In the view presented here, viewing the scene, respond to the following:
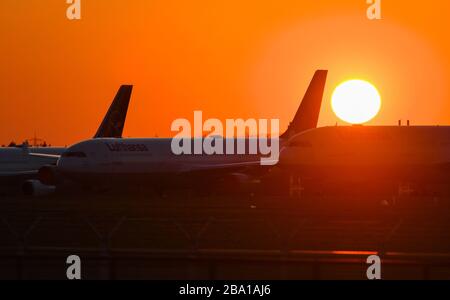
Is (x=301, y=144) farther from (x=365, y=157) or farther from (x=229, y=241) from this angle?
(x=229, y=241)

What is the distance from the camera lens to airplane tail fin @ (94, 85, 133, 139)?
402 feet

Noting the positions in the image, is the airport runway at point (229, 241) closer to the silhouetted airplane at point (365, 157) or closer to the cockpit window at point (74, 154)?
the silhouetted airplane at point (365, 157)

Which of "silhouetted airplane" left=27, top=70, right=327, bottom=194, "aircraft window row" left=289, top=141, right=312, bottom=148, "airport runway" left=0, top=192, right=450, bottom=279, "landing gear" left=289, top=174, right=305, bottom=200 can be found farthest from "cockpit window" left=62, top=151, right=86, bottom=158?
"aircraft window row" left=289, top=141, right=312, bottom=148

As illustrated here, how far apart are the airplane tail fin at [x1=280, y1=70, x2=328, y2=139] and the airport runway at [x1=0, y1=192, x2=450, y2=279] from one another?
37.4m

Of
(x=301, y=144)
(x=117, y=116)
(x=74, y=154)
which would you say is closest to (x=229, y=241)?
(x=301, y=144)

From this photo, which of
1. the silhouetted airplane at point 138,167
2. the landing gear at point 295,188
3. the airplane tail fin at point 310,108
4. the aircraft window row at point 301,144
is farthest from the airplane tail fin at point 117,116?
the aircraft window row at point 301,144

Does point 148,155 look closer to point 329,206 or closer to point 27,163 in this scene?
point 27,163

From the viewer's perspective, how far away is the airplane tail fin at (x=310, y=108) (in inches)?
4176

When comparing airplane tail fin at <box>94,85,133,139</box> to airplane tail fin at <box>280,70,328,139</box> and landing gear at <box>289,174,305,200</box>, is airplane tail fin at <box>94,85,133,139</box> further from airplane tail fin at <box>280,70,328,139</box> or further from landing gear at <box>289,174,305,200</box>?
landing gear at <box>289,174,305,200</box>

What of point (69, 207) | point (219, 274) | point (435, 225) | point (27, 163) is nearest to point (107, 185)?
point (27, 163)

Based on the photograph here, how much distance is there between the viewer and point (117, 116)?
409 feet

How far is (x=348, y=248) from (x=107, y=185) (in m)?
55.5

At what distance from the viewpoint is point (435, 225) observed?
161 ft
